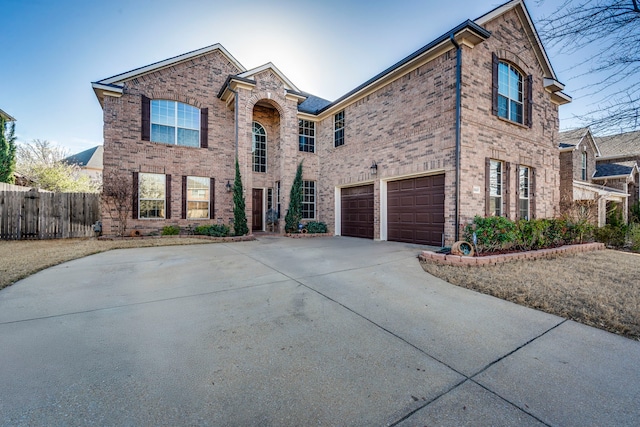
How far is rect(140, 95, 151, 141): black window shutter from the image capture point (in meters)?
10.6

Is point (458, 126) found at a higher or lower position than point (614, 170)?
lower

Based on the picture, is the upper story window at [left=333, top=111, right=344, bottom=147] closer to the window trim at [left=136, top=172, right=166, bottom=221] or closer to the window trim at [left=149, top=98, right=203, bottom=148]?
the window trim at [left=149, top=98, right=203, bottom=148]

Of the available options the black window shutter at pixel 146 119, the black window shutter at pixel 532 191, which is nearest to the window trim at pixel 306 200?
the black window shutter at pixel 146 119

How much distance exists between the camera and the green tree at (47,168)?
18.2 meters

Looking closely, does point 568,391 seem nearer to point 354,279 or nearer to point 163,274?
point 354,279

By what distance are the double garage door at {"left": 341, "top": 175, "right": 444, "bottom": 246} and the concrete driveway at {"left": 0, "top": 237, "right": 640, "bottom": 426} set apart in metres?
4.44

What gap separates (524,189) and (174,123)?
14.2 metres

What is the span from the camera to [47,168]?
731 inches

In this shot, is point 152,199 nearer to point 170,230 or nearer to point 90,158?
point 170,230

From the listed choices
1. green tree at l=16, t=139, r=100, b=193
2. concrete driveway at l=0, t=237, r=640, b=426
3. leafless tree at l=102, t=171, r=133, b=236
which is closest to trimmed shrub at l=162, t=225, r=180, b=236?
leafless tree at l=102, t=171, r=133, b=236

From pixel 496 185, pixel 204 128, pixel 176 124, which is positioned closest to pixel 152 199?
pixel 176 124

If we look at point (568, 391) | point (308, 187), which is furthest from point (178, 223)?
point (568, 391)

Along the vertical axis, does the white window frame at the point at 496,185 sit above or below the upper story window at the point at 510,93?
below

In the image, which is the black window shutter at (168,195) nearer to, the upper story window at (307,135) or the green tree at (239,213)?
the green tree at (239,213)
